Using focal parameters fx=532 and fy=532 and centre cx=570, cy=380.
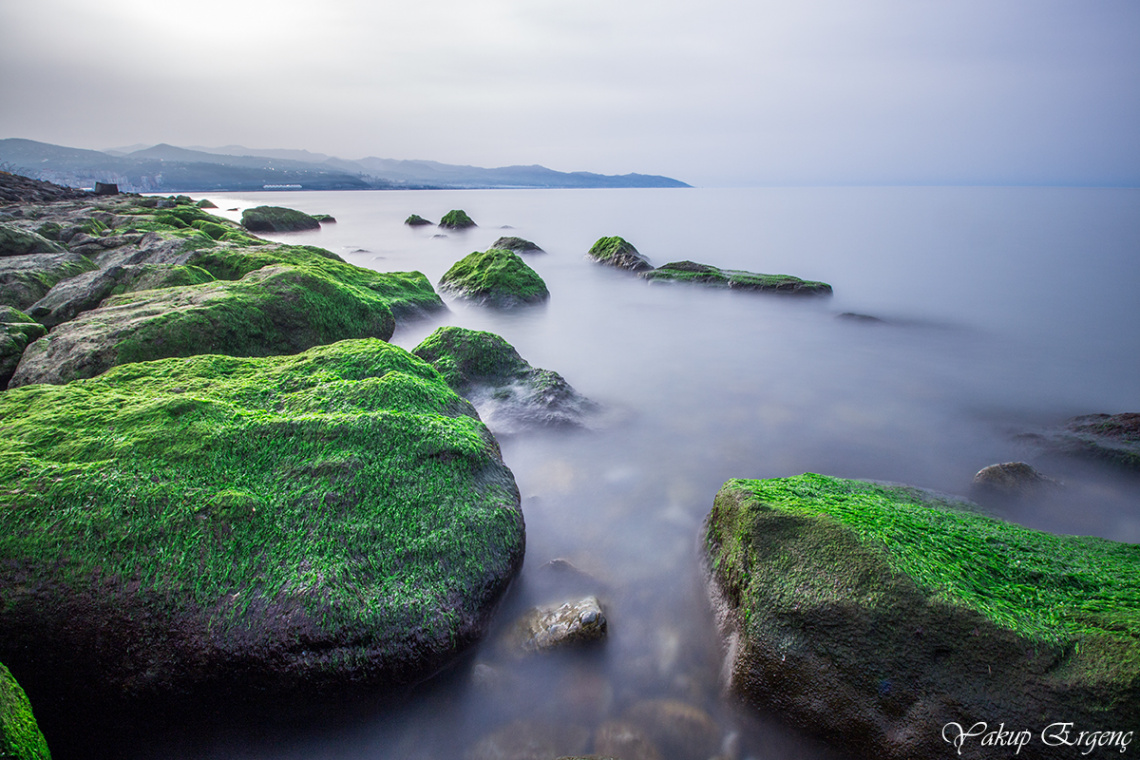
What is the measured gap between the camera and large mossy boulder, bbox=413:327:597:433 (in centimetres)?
641

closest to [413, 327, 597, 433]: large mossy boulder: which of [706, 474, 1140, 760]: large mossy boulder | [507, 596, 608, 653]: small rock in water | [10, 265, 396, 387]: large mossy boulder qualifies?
[10, 265, 396, 387]: large mossy boulder

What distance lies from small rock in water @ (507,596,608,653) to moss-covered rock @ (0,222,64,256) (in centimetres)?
1236

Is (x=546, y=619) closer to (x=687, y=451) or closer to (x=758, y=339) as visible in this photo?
→ (x=687, y=451)

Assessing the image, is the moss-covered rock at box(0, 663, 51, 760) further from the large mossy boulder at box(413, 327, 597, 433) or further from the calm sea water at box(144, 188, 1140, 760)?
the large mossy boulder at box(413, 327, 597, 433)

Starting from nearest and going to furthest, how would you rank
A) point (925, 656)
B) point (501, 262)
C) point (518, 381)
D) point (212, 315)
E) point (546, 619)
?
point (925, 656)
point (546, 619)
point (212, 315)
point (518, 381)
point (501, 262)

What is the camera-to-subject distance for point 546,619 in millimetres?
3508

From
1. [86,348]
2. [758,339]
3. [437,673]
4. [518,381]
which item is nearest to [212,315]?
[86,348]

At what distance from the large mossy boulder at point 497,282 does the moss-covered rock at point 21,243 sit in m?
7.89

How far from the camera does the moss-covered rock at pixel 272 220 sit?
2798cm

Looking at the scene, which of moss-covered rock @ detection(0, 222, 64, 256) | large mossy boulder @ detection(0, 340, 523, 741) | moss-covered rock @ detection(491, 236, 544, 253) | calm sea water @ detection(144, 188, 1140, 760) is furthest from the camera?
moss-covered rock @ detection(491, 236, 544, 253)

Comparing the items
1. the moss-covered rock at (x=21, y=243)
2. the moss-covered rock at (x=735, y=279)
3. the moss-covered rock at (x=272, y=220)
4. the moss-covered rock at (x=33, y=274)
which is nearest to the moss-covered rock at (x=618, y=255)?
the moss-covered rock at (x=735, y=279)

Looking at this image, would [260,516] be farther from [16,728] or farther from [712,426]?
[712,426]

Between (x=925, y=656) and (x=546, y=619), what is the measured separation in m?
2.11

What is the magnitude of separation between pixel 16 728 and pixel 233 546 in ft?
3.64
